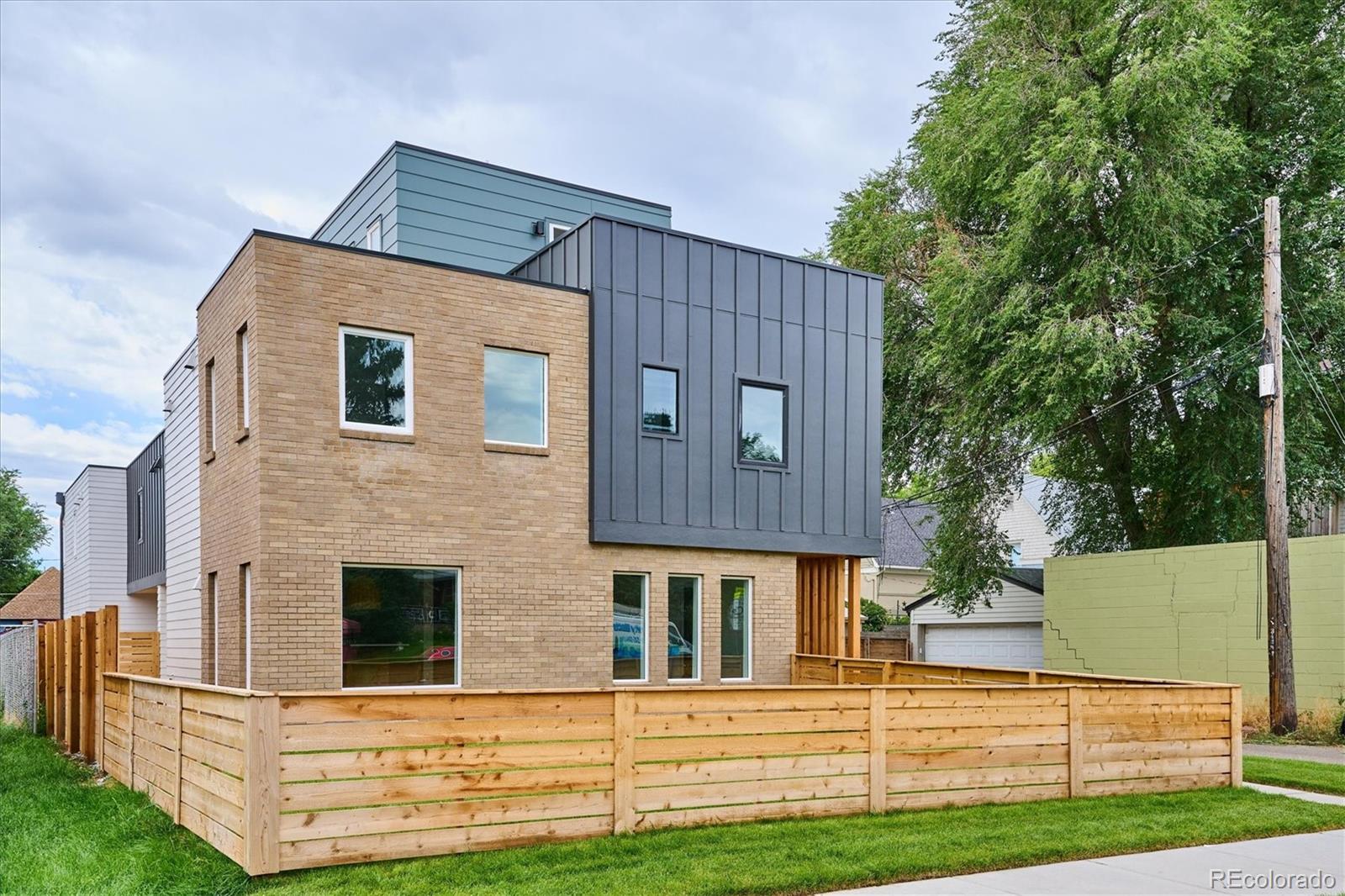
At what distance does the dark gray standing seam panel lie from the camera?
1423 centimetres

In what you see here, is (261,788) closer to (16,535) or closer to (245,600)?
(245,600)

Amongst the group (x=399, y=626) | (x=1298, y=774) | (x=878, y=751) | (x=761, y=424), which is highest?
(x=761, y=424)

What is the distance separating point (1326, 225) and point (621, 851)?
725 inches

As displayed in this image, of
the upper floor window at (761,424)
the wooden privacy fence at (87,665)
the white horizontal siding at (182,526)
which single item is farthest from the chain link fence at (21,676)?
the upper floor window at (761,424)

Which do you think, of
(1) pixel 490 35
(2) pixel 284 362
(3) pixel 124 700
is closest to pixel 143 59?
(1) pixel 490 35

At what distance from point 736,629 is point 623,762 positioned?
7.44 meters

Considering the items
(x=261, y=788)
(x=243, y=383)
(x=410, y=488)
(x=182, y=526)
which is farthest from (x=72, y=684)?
(x=261, y=788)

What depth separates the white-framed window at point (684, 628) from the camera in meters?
14.7

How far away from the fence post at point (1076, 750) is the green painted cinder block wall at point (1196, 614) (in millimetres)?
8498

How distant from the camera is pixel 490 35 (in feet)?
59.7

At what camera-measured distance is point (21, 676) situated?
19.6 m

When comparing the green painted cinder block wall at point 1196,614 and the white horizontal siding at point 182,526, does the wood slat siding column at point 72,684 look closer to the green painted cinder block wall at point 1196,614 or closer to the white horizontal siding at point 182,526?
the white horizontal siding at point 182,526

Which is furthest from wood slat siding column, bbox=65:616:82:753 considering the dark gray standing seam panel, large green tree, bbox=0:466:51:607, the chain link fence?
large green tree, bbox=0:466:51:607

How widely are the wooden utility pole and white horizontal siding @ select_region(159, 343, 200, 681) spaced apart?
15.4 m
